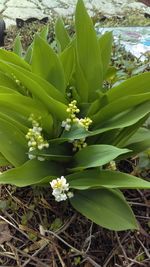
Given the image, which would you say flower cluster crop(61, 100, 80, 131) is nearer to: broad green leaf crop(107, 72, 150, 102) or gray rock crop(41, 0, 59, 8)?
broad green leaf crop(107, 72, 150, 102)

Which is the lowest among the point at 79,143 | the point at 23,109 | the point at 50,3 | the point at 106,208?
the point at 50,3

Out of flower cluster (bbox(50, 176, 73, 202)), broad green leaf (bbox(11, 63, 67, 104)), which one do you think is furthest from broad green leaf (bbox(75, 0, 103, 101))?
flower cluster (bbox(50, 176, 73, 202))

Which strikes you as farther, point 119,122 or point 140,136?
point 140,136

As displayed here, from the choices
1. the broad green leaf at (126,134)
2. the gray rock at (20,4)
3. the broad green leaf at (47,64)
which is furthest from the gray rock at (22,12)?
the broad green leaf at (126,134)

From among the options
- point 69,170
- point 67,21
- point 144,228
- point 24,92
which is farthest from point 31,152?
point 67,21

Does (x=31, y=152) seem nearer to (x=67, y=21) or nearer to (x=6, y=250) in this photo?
(x=6, y=250)

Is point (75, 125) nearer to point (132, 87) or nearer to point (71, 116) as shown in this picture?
point (71, 116)

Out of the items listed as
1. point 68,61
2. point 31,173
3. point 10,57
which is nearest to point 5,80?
point 10,57
